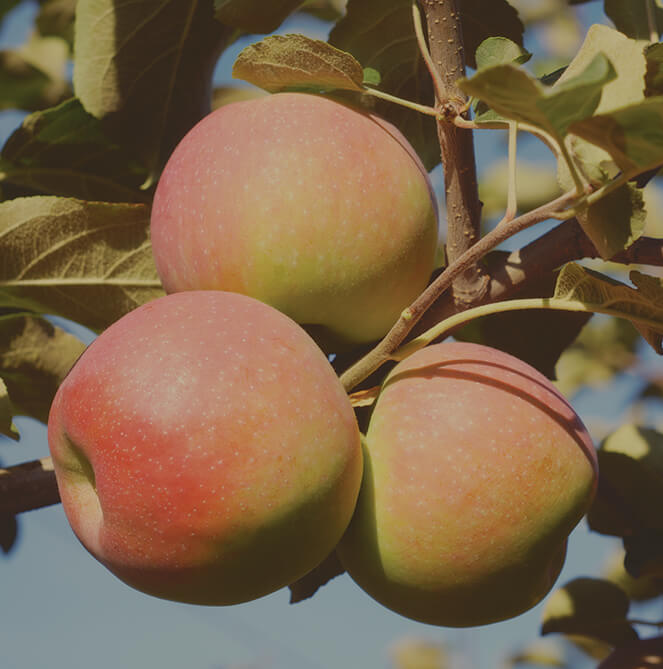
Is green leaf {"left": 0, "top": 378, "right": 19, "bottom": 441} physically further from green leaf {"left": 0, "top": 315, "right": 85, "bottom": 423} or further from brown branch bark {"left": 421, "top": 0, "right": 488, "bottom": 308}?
brown branch bark {"left": 421, "top": 0, "right": 488, "bottom": 308}

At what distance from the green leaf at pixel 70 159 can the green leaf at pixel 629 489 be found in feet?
2.89

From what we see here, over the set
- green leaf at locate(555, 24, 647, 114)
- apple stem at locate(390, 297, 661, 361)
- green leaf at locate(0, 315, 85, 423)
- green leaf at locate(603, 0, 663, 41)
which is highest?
green leaf at locate(555, 24, 647, 114)

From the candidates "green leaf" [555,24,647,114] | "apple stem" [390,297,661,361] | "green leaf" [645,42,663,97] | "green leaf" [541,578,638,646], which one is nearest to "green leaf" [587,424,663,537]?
"green leaf" [541,578,638,646]

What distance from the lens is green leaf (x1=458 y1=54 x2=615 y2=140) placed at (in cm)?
68

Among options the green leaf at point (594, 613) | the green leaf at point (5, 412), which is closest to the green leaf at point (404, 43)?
the green leaf at point (5, 412)

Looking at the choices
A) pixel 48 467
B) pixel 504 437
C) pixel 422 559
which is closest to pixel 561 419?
pixel 504 437

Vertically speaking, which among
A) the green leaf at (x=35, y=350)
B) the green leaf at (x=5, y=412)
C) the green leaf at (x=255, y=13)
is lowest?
the green leaf at (x=35, y=350)

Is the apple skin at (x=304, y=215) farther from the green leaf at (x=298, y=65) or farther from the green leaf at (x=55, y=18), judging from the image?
the green leaf at (x=55, y=18)

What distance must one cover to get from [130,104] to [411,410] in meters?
0.67

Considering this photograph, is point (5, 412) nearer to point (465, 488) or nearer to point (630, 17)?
point (465, 488)

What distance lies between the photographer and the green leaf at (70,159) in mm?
1326

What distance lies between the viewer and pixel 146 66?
51.7 inches

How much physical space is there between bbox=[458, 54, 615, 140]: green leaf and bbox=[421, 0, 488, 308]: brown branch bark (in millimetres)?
196

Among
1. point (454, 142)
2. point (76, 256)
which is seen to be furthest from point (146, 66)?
point (454, 142)
